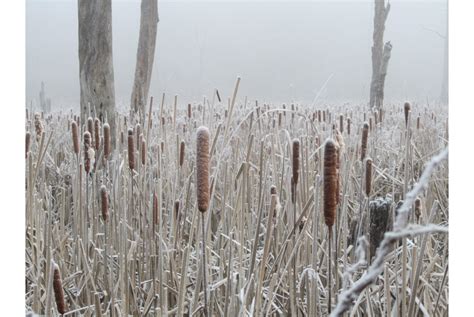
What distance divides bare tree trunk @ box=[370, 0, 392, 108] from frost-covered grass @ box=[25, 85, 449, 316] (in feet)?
0.22

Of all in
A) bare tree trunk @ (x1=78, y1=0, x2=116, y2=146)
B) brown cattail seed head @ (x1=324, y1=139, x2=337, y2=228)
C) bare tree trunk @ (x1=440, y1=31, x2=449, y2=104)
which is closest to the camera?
brown cattail seed head @ (x1=324, y1=139, x2=337, y2=228)

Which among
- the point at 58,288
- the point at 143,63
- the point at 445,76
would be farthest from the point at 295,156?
the point at 143,63

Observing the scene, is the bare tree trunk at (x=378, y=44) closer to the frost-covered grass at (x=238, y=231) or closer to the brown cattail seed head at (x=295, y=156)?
the frost-covered grass at (x=238, y=231)

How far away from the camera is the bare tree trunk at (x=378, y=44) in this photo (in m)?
1.22

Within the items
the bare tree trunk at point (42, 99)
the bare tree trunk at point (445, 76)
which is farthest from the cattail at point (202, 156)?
the bare tree trunk at point (42, 99)

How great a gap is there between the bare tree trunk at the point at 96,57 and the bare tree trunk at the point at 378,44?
0.72m

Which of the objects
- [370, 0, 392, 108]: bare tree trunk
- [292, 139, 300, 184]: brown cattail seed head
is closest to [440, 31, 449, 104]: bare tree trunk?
[370, 0, 392, 108]: bare tree trunk

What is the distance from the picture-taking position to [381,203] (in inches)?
43.8

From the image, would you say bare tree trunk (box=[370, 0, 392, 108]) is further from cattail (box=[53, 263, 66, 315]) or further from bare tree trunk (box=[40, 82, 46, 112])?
cattail (box=[53, 263, 66, 315])

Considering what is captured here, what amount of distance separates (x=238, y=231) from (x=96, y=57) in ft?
2.59

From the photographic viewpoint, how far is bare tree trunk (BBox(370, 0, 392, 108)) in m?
1.22
